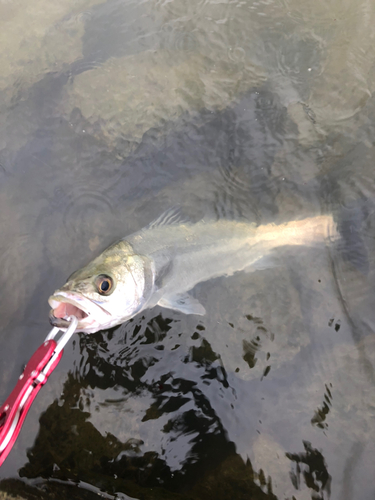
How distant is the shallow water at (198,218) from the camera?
3.08 m

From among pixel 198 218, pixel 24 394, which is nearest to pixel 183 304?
pixel 198 218

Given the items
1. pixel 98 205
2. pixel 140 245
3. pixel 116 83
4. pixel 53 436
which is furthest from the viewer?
pixel 116 83

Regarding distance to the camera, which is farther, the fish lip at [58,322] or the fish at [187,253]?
the fish at [187,253]

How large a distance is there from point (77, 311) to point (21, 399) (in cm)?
87

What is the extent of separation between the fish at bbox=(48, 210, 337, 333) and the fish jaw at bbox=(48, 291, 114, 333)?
38 cm

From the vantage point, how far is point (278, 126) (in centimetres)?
409

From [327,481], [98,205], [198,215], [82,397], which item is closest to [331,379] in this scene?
[327,481]

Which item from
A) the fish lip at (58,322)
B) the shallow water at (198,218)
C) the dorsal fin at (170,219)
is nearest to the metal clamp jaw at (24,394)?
the fish lip at (58,322)

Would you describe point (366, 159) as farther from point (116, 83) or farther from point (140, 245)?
point (116, 83)

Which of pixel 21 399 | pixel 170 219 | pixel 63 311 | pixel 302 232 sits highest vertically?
pixel 21 399

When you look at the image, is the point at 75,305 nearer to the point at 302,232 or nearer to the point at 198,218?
the point at 198,218

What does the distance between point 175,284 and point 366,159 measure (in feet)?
8.97

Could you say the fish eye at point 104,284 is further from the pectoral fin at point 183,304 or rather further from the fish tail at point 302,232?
the fish tail at point 302,232

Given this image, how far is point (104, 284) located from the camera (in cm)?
280
